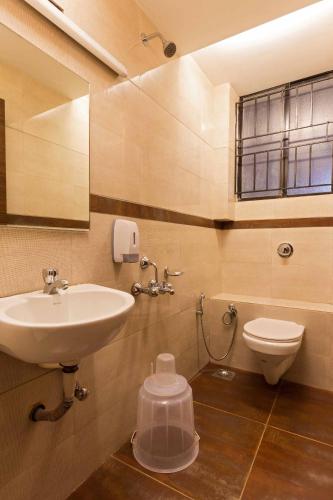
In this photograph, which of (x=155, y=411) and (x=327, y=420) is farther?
(x=327, y=420)

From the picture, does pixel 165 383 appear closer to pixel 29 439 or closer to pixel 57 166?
pixel 29 439

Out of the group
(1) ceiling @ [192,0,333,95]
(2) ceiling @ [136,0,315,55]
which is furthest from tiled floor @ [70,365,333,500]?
(1) ceiling @ [192,0,333,95]

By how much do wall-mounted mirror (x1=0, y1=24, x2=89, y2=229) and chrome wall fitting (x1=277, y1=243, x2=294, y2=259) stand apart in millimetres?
1814

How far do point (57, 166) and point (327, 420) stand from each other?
2083mm

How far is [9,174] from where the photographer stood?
0.93 meters

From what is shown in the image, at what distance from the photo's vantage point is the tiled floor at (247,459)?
1161mm

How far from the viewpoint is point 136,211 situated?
1.47 meters

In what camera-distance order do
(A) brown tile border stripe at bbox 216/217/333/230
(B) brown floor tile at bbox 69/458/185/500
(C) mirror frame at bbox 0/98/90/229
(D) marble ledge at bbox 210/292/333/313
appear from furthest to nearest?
(A) brown tile border stripe at bbox 216/217/333/230
(D) marble ledge at bbox 210/292/333/313
(B) brown floor tile at bbox 69/458/185/500
(C) mirror frame at bbox 0/98/90/229

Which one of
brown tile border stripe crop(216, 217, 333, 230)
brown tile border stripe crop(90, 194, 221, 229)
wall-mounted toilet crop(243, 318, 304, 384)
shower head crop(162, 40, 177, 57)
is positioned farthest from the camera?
brown tile border stripe crop(216, 217, 333, 230)

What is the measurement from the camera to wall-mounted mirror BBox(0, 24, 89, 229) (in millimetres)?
913

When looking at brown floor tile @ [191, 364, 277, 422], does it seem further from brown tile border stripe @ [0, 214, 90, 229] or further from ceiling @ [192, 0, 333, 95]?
ceiling @ [192, 0, 333, 95]

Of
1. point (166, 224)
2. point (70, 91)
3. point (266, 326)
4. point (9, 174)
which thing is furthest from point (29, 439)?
point (266, 326)

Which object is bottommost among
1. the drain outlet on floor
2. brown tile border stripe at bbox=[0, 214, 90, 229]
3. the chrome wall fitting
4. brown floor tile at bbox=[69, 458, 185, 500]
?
brown floor tile at bbox=[69, 458, 185, 500]

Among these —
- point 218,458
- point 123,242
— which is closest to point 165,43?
point 123,242
